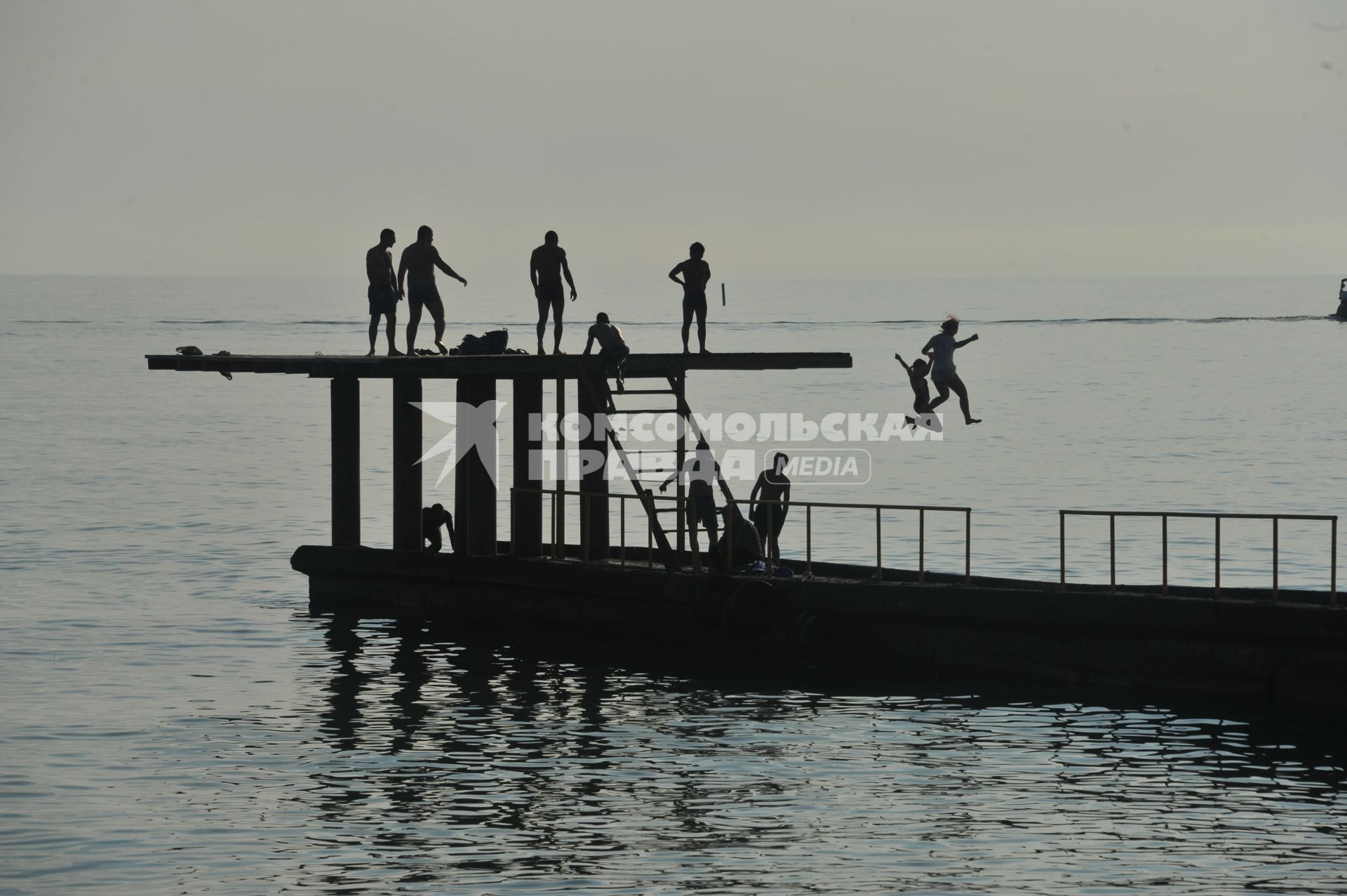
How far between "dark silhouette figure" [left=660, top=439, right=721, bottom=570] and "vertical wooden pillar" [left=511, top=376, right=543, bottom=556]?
2.88 metres

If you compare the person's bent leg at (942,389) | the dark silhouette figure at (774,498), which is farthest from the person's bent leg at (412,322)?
the person's bent leg at (942,389)

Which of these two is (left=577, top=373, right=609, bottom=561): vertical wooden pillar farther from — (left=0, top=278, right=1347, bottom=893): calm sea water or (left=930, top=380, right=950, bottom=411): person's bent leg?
(left=930, top=380, right=950, bottom=411): person's bent leg

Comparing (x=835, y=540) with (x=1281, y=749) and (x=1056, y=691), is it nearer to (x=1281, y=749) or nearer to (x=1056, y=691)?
(x=1056, y=691)

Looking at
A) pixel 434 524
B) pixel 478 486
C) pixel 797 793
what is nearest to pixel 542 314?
pixel 478 486

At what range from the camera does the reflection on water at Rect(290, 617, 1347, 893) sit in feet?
50.8

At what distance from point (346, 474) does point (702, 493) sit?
299 inches

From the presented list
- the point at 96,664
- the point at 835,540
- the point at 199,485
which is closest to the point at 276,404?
the point at 199,485

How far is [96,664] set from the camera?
26.2 metres

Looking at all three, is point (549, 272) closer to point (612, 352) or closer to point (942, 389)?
point (612, 352)

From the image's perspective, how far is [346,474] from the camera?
96.9ft

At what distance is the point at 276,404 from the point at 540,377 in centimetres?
9896

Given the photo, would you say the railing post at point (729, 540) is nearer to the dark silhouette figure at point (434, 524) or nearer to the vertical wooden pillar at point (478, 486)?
the vertical wooden pillar at point (478, 486)

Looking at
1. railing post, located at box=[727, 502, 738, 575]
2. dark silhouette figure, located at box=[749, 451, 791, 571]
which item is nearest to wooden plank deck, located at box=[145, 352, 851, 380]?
dark silhouette figure, located at box=[749, 451, 791, 571]

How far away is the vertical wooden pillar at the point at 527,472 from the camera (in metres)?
27.0
